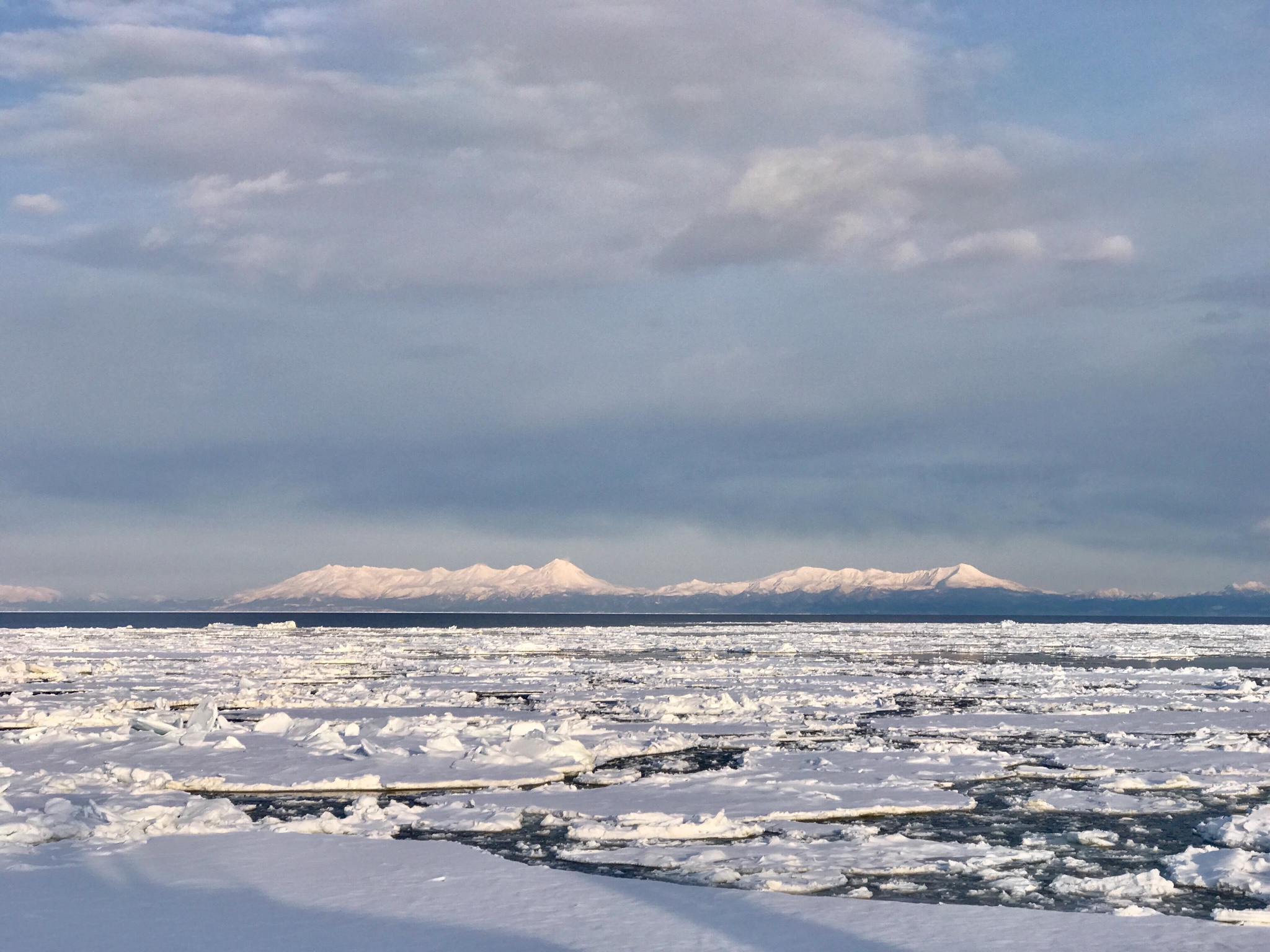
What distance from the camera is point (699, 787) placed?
12305 millimetres

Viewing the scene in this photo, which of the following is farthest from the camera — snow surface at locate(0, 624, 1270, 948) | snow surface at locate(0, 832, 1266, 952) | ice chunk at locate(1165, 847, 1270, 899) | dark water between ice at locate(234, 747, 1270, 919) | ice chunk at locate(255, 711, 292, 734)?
ice chunk at locate(255, 711, 292, 734)

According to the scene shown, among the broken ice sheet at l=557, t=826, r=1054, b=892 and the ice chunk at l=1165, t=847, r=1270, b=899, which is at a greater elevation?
the ice chunk at l=1165, t=847, r=1270, b=899

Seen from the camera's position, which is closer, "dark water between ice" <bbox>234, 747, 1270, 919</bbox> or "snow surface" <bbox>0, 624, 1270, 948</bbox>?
"dark water between ice" <bbox>234, 747, 1270, 919</bbox>

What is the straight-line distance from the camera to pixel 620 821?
33.8ft

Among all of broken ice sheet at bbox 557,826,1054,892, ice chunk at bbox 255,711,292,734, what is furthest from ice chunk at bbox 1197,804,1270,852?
ice chunk at bbox 255,711,292,734

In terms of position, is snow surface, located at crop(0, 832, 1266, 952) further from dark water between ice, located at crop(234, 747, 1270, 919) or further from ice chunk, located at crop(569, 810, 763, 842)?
ice chunk, located at crop(569, 810, 763, 842)

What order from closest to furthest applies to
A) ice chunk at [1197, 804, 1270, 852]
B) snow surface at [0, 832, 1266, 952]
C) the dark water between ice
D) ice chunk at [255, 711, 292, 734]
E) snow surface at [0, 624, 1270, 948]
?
snow surface at [0, 832, 1266, 952] < the dark water between ice < snow surface at [0, 624, 1270, 948] < ice chunk at [1197, 804, 1270, 852] < ice chunk at [255, 711, 292, 734]

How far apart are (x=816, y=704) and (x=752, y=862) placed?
13702 mm

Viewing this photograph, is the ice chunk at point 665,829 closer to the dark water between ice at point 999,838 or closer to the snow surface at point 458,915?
the dark water between ice at point 999,838

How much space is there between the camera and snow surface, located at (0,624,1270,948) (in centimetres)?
832

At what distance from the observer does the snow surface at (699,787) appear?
8.32 meters

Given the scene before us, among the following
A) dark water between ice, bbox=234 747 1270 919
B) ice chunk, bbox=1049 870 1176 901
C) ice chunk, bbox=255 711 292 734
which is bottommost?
ice chunk, bbox=255 711 292 734

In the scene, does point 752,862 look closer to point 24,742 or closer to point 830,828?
point 830,828

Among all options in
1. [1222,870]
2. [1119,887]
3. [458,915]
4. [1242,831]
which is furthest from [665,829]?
[1242,831]
